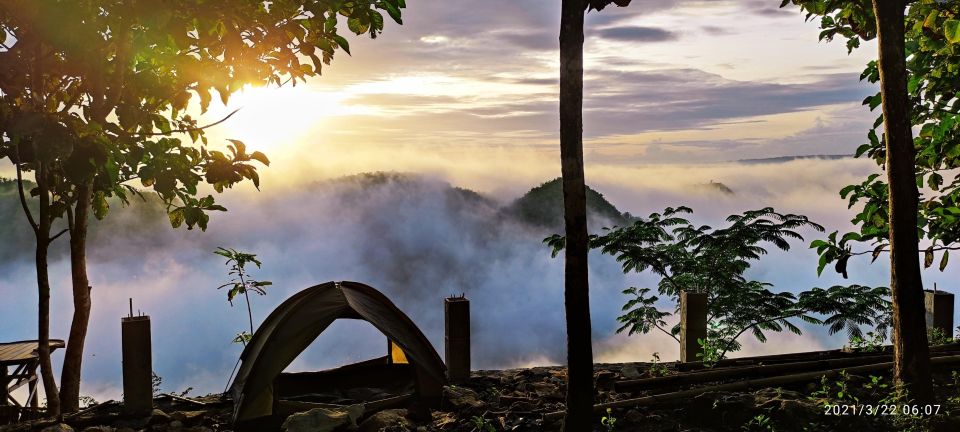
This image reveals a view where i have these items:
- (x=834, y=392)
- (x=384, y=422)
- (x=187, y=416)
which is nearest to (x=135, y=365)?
(x=187, y=416)

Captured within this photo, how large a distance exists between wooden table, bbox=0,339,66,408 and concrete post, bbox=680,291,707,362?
9442 mm

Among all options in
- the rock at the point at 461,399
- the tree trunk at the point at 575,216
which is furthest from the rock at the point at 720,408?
the rock at the point at 461,399

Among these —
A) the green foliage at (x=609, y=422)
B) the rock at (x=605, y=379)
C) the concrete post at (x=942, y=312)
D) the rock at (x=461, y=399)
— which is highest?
the concrete post at (x=942, y=312)

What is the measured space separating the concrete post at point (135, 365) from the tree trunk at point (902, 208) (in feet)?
30.1

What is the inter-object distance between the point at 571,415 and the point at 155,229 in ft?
173

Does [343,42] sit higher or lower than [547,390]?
higher

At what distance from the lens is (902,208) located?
7777 millimetres

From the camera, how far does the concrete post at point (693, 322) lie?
10.7 meters

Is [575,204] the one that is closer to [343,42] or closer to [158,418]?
[343,42]

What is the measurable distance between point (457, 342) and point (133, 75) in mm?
5762

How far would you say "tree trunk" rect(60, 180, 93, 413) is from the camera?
10688mm

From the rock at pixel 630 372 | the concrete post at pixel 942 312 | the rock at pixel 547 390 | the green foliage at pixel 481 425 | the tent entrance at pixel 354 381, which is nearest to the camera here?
the green foliage at pixel 481 425

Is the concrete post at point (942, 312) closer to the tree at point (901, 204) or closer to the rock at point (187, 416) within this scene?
the tree at point (901, 204)

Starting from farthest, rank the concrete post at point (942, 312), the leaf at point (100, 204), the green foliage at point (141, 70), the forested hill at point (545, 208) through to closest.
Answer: the forested hill at point (545, 208)
the concrete post at point (942, 312)
the leaf at point (100, 204)
the green foliage at point (141, 70)
